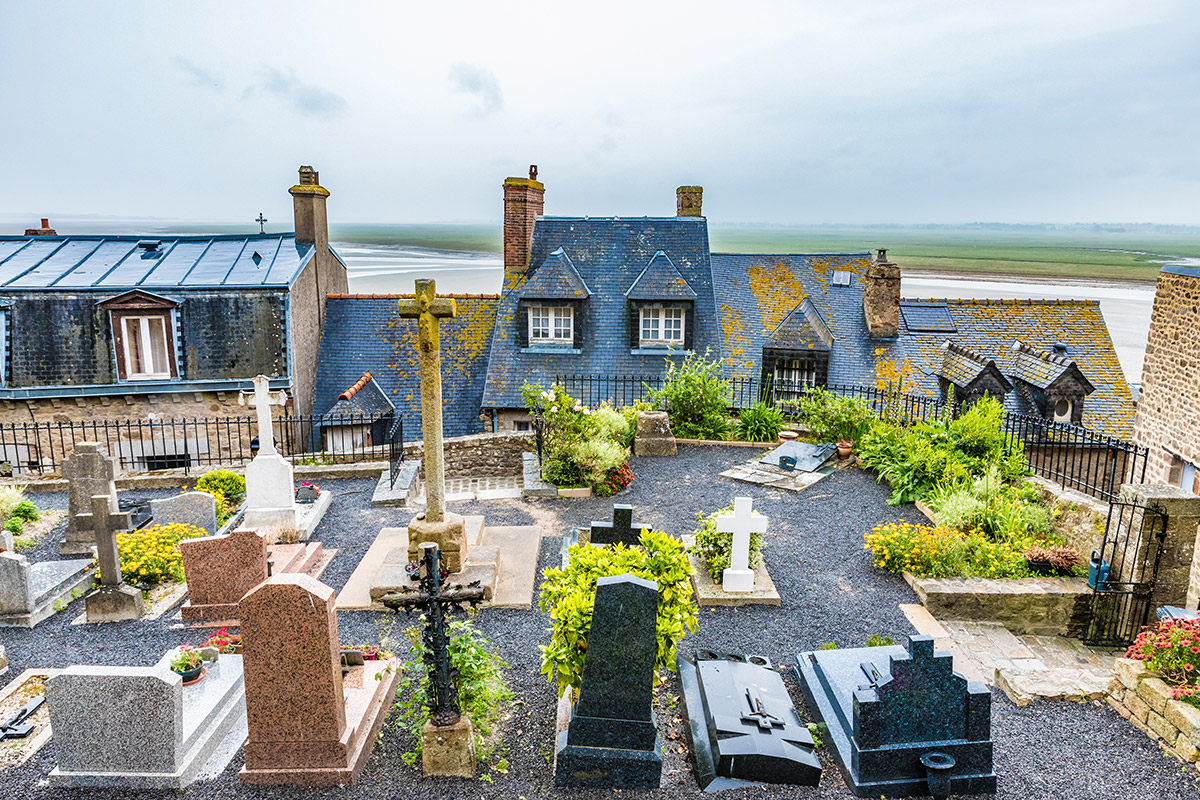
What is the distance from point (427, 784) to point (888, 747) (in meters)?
3.36

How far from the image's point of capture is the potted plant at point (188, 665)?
5898 millimetres

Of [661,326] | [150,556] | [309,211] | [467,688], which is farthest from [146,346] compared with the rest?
[467,688]

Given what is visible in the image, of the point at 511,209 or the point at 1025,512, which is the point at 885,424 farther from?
the point at 511,209

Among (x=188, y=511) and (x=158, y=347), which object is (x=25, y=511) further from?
(x=158, y=347)

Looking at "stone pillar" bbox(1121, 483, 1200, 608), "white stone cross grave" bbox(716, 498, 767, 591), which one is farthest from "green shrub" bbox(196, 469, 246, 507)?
"stone pillar" bbox(1121, 483, 1200, 608)

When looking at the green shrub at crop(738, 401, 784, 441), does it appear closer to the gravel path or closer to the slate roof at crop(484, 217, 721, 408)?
the gravel path

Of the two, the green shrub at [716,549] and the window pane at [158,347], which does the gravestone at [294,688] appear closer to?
the green shrub at [716,549]

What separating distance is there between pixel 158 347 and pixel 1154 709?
18951mm

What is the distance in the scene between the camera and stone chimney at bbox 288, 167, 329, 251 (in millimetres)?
19703

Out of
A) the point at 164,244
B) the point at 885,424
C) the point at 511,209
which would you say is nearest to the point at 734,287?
the point at 511,209

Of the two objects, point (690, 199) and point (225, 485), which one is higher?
point (690, 199)

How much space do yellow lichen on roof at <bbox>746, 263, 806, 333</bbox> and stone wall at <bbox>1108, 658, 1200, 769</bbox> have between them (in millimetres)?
15017

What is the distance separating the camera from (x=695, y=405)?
1498 centimetres

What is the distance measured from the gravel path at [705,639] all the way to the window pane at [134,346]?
5.44 meters
